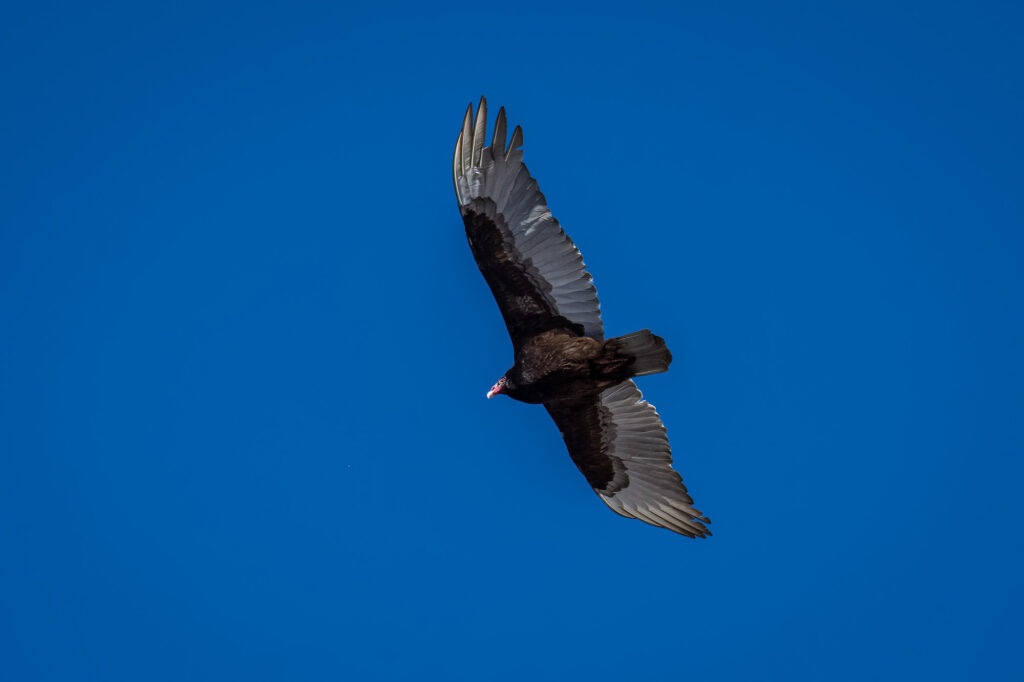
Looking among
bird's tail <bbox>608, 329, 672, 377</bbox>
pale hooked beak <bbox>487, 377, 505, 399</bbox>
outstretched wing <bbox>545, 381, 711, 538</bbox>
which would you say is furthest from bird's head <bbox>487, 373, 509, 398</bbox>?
bird's tail <bbox>608, 329, 672, 377</bbox>

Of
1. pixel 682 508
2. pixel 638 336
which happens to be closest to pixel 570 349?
pixel 638 336

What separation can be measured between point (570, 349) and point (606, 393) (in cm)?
67

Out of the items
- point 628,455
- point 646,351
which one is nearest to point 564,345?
point 646,351

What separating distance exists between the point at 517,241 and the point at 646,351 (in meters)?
1.29

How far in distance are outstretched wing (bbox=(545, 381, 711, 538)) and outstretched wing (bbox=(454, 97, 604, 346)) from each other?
724 millimetres

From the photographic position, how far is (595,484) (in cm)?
686

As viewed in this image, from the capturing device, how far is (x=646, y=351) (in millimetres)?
6113

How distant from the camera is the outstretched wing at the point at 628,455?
670cm

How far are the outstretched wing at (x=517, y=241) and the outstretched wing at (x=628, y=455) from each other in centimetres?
72

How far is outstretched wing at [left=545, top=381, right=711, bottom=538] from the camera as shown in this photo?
6.70m

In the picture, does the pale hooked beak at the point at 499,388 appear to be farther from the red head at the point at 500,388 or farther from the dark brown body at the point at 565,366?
the dark brown body at the point at 565,366

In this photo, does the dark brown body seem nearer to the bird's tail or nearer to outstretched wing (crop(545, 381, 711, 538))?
the bird's tail

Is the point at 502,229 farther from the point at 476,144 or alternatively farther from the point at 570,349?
the point at 570,349

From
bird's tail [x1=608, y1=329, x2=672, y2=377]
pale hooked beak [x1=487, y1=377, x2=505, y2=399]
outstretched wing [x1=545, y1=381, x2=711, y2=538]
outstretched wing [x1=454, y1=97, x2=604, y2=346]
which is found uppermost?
outstretched wing [x1=454, y1=97, x2=604, y2=346]
